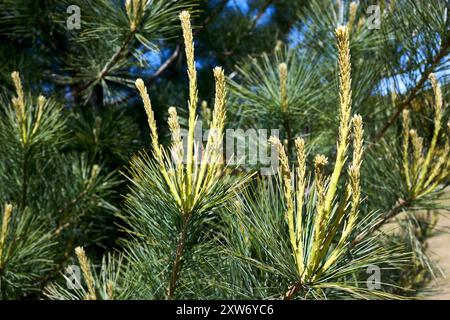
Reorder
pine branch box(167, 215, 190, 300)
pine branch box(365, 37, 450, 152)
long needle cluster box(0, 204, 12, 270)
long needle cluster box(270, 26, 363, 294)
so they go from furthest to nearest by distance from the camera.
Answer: pine branch box(365, 37, 450, 152), long needle cluster box(0, 204, 12, 270), pine branch box(167, 215, 190, 300), long needle cluster box(270, 26, 363, 294)

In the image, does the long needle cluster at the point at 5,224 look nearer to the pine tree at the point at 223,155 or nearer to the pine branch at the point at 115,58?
the pine tree at the point at 223,155

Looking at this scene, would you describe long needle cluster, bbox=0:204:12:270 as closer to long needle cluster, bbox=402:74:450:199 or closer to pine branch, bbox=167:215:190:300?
pine branch, bbox=167:215:190:300

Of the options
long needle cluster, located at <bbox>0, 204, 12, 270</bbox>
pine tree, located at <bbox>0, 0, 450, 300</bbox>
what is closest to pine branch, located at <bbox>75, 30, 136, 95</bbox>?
pine tree, located at <bbox>0, 0, 450, 300</bbox>

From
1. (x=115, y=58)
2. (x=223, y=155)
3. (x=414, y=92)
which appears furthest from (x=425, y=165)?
(x=115, y=58)

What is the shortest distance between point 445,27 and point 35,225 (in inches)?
26.7

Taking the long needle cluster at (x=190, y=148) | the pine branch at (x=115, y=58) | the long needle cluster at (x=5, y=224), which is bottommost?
the long needle cluster at (x=5, y=224)

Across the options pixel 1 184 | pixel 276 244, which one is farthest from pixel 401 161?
pixel 1 184

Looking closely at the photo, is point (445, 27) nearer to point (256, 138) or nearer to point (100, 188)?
point (256, 138)

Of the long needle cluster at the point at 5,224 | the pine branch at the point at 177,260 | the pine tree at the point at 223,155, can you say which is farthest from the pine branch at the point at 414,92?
the long needle cluster at the point at 5,224

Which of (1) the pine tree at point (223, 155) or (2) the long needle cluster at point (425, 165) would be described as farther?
(2) the long needle cluster at point (425, 165)

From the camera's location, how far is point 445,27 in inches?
29.5

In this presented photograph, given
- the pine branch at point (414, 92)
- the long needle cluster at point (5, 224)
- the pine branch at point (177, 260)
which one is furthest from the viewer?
the pine branch at point (414, 92)

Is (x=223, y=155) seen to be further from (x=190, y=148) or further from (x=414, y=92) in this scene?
(x=190, y=148)
